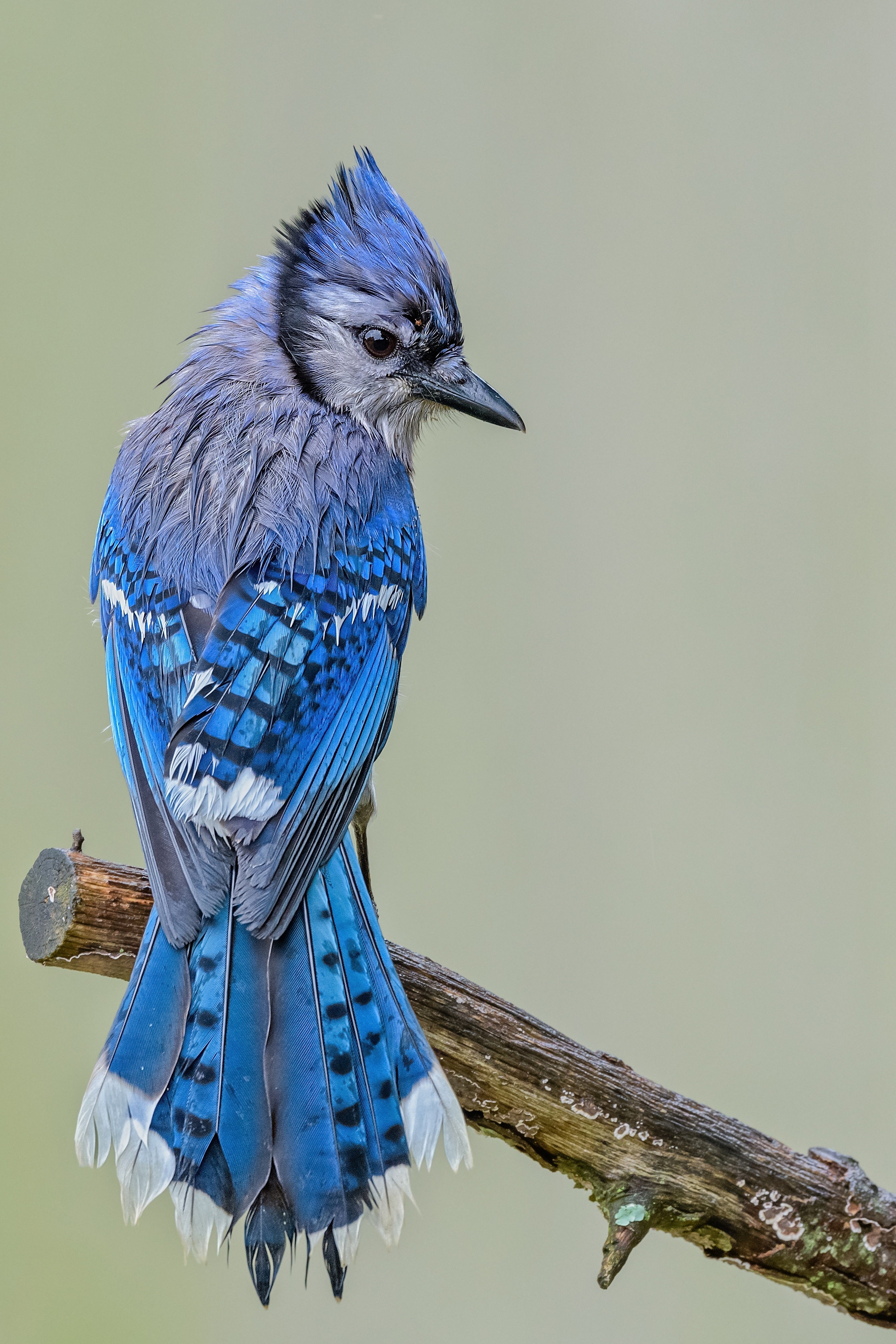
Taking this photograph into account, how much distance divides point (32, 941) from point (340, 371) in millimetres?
1008

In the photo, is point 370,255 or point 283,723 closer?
point 283,723

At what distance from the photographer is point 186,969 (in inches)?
57.6

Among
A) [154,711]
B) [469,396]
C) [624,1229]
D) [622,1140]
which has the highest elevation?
[469,396]

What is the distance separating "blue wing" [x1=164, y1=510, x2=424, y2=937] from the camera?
152cm

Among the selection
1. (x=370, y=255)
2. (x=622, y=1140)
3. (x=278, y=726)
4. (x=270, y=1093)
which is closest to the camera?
(x=270, y=1093)

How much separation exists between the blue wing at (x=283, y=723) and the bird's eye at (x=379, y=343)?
1.40 ft

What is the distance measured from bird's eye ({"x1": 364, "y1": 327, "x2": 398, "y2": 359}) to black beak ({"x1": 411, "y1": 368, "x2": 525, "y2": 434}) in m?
0.06

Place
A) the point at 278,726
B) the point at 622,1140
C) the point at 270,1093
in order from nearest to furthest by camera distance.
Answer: the point at 270,1093, the point at 278,726, the point at 622,1140

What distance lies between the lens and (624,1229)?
5.47 feet

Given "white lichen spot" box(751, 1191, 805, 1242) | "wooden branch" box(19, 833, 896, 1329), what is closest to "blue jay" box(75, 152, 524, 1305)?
"wooden branch" box(19, 833, 896, 1329)

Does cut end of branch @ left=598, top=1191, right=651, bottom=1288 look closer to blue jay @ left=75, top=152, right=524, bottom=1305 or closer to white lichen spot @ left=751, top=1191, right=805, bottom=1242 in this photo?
white lichen spot @ left=751, top=1191, right=805, bottom=1242

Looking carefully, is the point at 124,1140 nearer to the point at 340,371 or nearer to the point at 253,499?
the point at 253,499

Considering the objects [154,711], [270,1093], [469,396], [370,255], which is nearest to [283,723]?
[154,711]

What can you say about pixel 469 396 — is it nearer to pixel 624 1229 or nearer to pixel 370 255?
pixel 370 255
